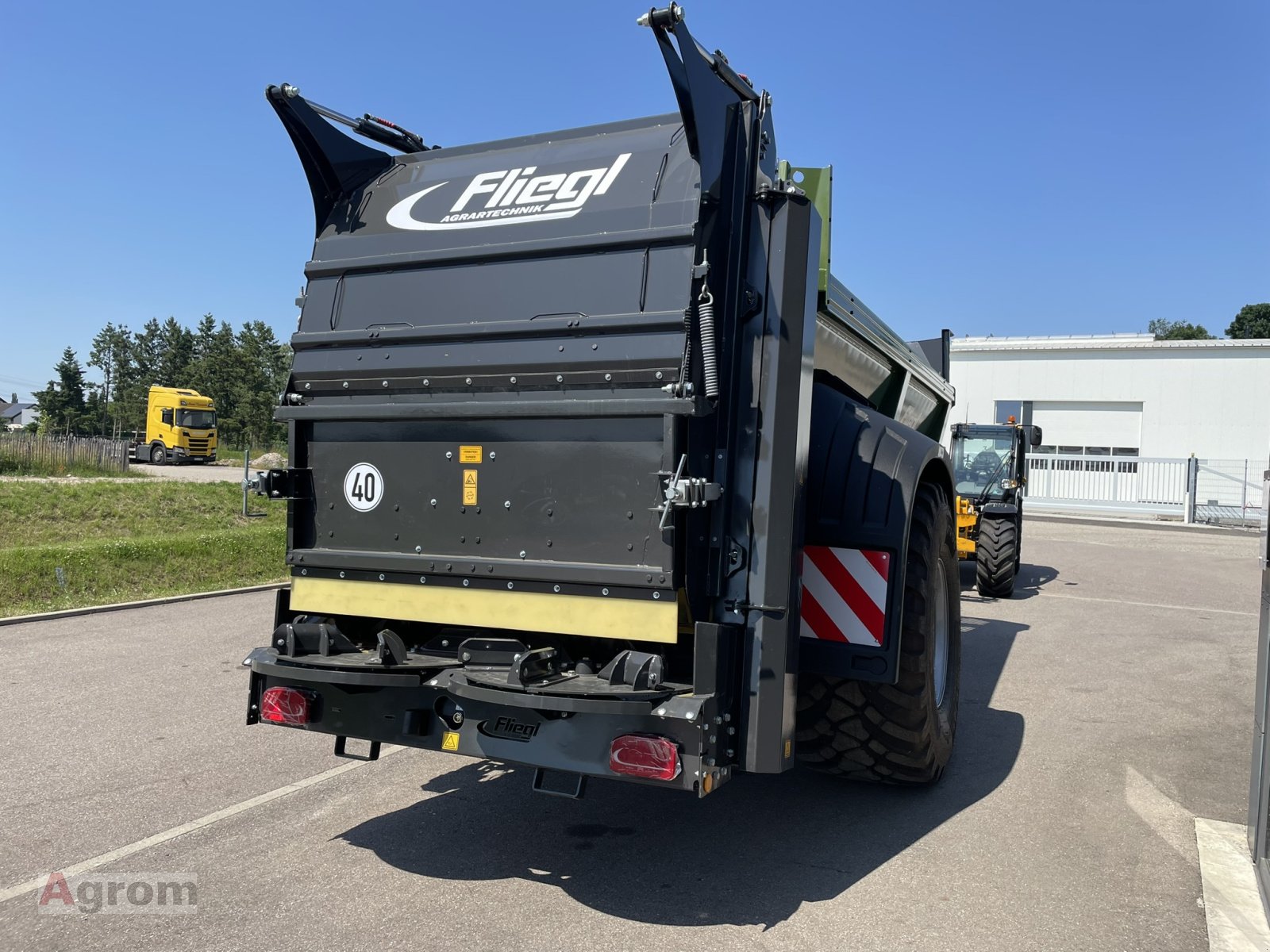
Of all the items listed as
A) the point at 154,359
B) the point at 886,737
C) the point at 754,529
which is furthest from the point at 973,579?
the point at 154,359

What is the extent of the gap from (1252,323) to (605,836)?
9933cm

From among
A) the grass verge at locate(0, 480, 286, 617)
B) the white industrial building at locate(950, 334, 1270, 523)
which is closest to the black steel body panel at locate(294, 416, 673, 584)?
the grass verge at locate(0, 480, 286, 617)

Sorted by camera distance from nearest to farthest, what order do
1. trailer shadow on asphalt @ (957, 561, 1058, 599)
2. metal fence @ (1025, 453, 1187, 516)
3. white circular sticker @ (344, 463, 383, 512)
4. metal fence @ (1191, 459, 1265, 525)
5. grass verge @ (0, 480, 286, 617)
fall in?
white circular sticker @ (344, 463, 383, 512), grass verge @ (0, 480, 286, 617), trailer shadow on asphalt @ (957, 561, 1058, 599), metal fence @ (1191, 459, 1265, 525), metal fence @ (1025, 453, 1187, 516)

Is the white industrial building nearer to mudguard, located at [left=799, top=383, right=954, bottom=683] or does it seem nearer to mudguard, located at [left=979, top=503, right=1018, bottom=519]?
mudguard, located at [left=979, top=503, right=1018, bottom=519]

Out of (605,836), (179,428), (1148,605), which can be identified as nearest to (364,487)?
(605,836)

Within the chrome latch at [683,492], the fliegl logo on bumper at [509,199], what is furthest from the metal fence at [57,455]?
the chrome latch at [683,492]

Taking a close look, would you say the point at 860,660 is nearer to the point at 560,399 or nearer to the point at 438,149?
the point at 560,399

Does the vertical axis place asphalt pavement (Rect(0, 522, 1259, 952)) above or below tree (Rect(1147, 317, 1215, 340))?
below

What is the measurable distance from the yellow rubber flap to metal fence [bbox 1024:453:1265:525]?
98.6 ft

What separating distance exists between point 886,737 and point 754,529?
1542 mm

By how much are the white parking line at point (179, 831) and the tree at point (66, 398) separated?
86004mm

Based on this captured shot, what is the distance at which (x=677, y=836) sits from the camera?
457 cm

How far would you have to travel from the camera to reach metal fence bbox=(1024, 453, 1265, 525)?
31.2 metres

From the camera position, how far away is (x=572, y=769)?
11.9 ft
